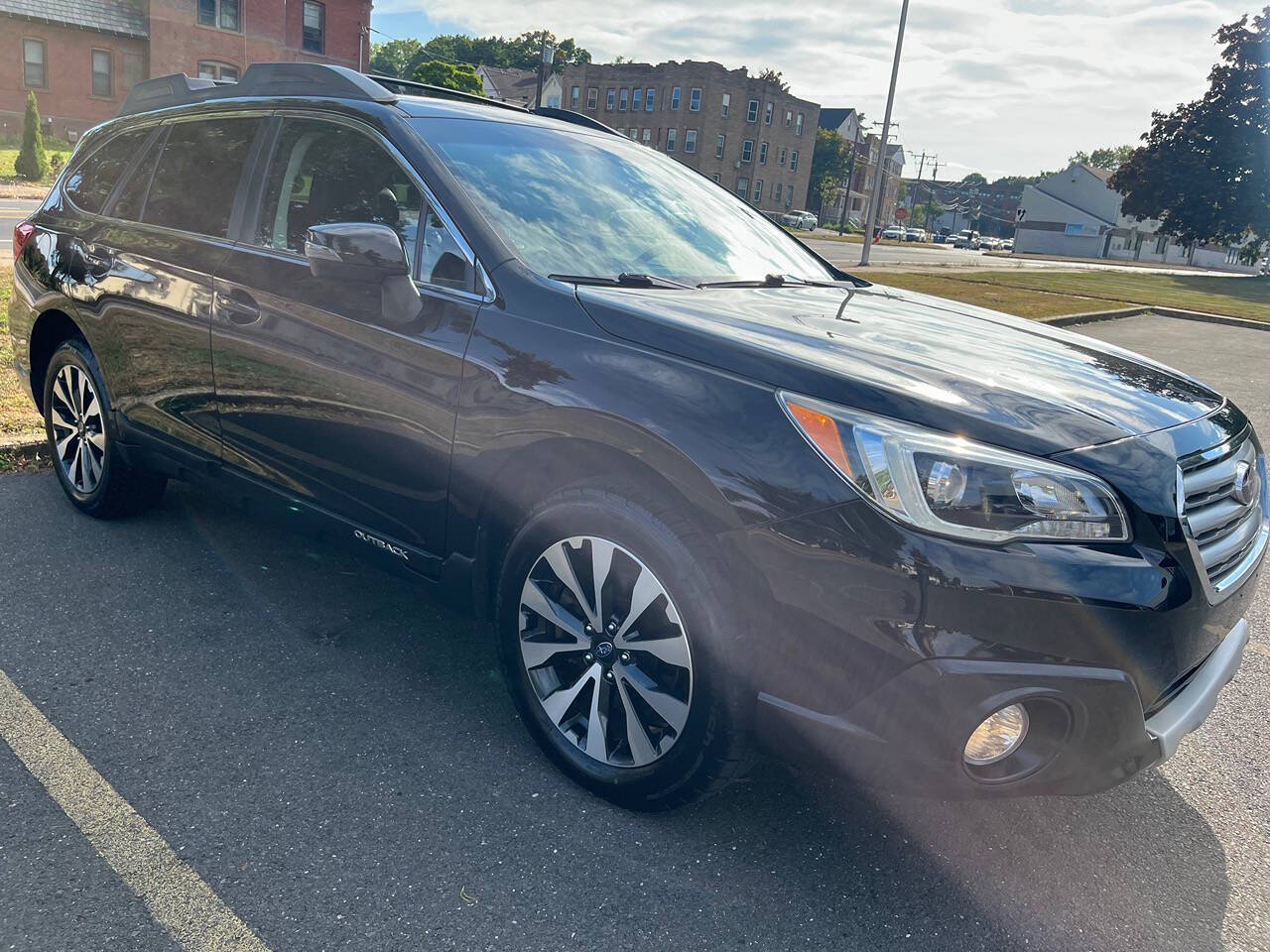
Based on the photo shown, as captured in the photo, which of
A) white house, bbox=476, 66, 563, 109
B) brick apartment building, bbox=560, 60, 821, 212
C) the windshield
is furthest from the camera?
white house, bbox=476, 66, 563, 109

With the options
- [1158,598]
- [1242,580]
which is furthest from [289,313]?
[1242,580]

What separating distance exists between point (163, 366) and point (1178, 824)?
380 centimetres

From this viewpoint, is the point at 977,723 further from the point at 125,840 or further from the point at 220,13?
the point at 220,13

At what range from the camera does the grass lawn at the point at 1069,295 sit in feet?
60.1

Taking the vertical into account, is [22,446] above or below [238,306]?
below

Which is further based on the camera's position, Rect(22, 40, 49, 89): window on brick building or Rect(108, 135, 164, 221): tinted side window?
Rect(22, 40, 49, 89): window on brick building

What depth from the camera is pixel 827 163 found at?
94312mm

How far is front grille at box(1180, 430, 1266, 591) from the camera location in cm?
241

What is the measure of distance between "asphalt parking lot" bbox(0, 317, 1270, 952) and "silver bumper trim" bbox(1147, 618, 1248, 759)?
49cm

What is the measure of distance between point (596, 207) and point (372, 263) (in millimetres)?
843

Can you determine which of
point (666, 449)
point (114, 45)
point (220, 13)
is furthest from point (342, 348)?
point (114, 45)

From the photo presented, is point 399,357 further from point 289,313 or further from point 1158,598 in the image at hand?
point 1158,598

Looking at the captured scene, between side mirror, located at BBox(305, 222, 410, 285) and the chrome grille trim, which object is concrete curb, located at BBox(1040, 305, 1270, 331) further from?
side mirror, located at BBox(305, 222, 410, 285)

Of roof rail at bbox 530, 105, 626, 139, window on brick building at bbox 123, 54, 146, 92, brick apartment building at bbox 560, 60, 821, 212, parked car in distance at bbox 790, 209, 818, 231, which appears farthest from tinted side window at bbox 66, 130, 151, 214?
parked car in distance at bbox 790, 209, 818, 231
